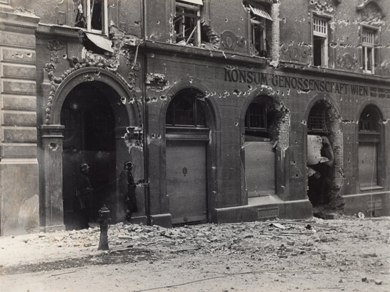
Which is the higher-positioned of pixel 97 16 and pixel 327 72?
pixel 97 16

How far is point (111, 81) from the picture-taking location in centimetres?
1147

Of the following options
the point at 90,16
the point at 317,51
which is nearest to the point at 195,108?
the point at 90,16

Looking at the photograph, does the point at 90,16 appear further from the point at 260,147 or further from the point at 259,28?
the point at 260,147

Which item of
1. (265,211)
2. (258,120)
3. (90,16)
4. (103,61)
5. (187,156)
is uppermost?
(90,16)

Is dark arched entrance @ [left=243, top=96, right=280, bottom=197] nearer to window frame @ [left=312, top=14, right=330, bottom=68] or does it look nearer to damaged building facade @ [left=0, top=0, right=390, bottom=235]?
damaged building facade @ [left=0, top=0, right=390, bottom=235]

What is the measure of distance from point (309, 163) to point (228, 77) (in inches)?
195

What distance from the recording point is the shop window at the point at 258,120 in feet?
50.0

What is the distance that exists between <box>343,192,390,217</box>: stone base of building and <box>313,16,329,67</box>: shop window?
5.08m

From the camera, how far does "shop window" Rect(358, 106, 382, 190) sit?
18719mm

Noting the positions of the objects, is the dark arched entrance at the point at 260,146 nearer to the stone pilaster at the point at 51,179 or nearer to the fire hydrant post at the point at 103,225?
the stone pilaster at the point at 51,179

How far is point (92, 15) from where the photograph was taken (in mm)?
11539

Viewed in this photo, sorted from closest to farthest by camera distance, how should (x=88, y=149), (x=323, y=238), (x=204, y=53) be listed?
1. (x=323, y=238)
2. (x=88, y=149)
3. (x=204, y=53)

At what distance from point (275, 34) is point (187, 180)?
574 centimetres

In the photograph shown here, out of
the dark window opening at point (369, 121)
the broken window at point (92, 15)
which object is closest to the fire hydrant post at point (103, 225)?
the broken window at point (92, 15)
